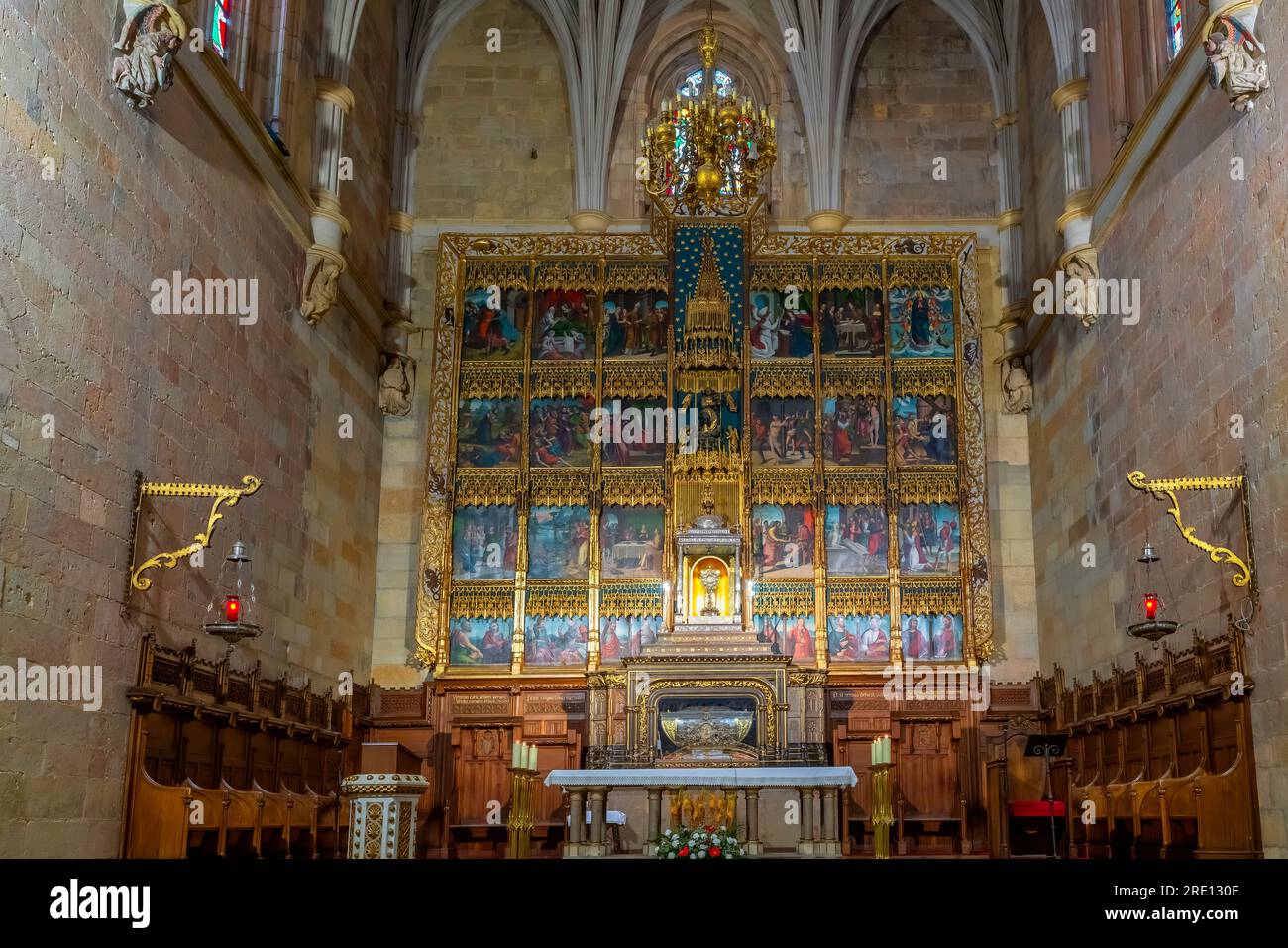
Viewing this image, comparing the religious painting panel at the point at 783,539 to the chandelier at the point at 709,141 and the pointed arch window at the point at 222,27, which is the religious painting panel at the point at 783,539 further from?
the pointed arch window at the point at 222,27

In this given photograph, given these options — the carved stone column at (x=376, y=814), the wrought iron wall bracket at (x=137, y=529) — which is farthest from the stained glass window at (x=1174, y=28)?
the carved stone column at (x=376, y=814)

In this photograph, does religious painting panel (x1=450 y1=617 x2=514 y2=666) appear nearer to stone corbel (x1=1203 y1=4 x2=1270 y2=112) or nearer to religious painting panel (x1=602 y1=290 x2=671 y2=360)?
religious painting panel (x1=602 y1=290 x2=671 y2=360)

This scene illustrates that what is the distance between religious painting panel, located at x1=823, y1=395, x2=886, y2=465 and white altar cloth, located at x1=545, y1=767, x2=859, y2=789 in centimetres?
626

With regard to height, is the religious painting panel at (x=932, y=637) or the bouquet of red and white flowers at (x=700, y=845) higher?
the religious painting panel at (x=932, y=637)

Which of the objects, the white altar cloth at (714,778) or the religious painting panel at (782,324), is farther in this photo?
the religious painting panel at (782,324)

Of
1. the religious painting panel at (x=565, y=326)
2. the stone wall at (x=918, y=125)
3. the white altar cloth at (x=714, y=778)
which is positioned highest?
the stone wall at (x=918, y=125)

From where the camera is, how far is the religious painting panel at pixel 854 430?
19078mm

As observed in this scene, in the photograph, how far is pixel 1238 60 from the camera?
11078 mm

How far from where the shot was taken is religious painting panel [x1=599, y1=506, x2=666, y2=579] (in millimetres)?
18734

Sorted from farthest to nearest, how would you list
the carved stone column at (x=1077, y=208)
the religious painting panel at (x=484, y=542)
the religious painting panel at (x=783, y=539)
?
the religious painting panel at (x=484, y=542) < the religious painting panel at (x=783, y=539) < the carved stone column at (x=1077, y=208)

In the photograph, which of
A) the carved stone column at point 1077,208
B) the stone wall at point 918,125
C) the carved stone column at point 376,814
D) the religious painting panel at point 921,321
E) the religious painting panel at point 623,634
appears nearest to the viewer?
the carved stone column at point 376,814

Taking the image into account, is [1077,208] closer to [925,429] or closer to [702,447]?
[925,429]

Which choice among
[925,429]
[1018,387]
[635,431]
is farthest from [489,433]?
[1018,387]

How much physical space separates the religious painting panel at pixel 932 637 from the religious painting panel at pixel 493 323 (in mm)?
6924
